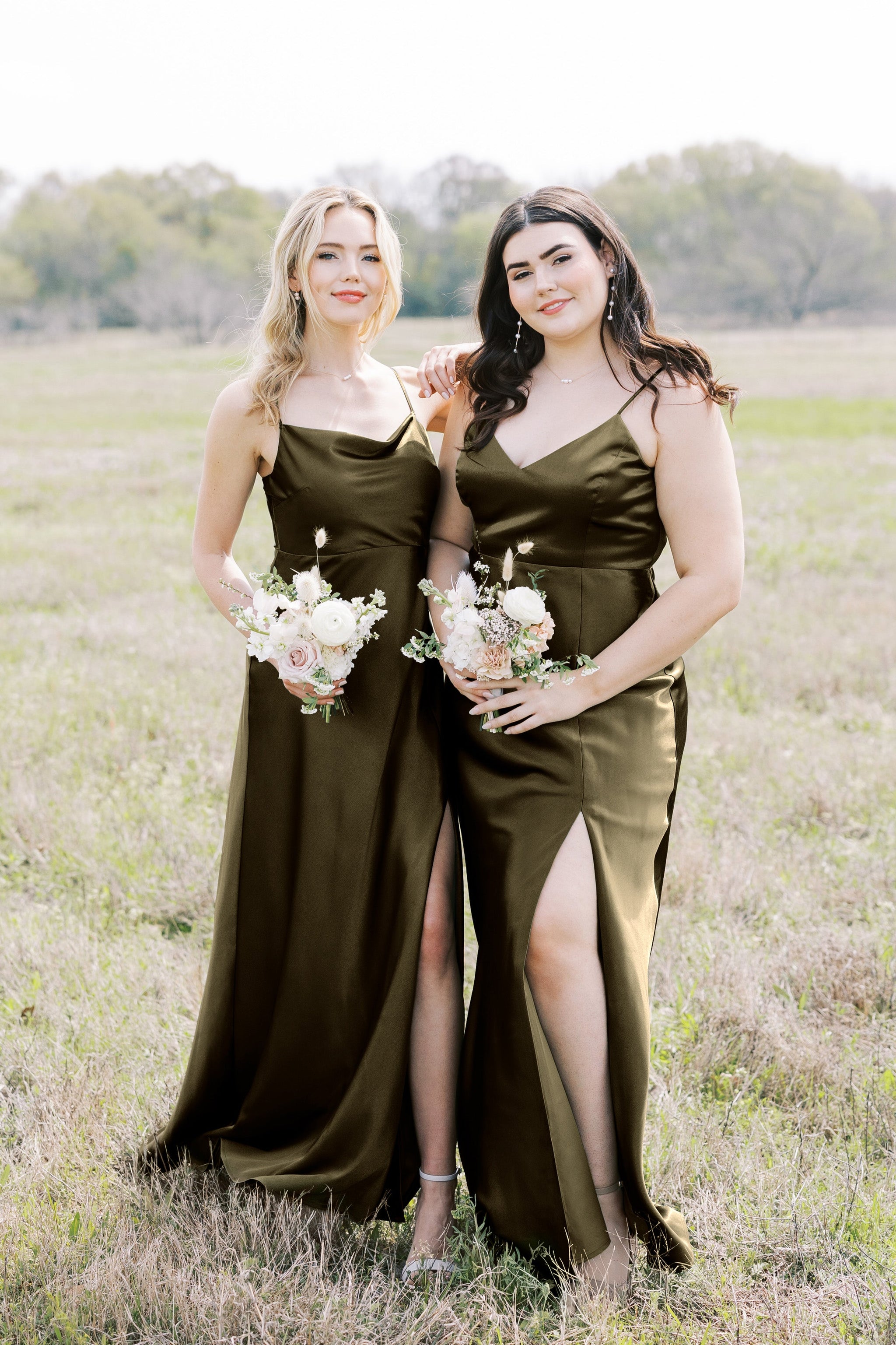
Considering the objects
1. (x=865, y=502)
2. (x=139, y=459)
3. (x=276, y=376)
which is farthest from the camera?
(x=139, y=459)

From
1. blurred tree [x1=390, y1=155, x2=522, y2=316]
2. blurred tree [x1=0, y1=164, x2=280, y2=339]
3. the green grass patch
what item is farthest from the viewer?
blurred tree [x1=0, y1=164, x2=280, y2=339]

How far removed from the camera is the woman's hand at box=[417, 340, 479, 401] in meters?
3.72

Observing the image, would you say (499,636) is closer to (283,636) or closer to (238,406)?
(283,636)

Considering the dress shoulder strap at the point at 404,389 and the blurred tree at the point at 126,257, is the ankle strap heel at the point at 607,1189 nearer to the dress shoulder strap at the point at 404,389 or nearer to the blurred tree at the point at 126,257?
the dress shoulder strap at the point at 404,389

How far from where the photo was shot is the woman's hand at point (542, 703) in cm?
312

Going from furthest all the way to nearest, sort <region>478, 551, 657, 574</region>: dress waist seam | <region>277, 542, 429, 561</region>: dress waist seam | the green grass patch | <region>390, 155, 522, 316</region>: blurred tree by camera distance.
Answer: <region>390, 155, 522, 316</region>: blurred tree, the green grass patch, <region>277, 542, 429, 561</region>: dress waist seam, <region>478, 551, 657, 574</region>: dress waist seam

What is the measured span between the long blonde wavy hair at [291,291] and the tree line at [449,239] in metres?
68.9

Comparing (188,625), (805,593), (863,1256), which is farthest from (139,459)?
(863,1256)

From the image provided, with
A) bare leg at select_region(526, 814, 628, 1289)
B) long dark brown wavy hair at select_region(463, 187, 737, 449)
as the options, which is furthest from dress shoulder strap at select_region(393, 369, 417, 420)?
bare leg at select_region(526, 814, 628, 1289)

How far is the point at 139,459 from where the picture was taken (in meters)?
20.1

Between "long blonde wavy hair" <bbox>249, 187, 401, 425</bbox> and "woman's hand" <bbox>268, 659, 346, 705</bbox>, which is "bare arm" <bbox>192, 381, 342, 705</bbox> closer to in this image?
"long blonde wavy hair" <bbox>249, 187, 401, 425</bbox>

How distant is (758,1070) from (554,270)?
8.87ft

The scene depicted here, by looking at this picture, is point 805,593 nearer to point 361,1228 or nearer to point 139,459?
point 361,1228

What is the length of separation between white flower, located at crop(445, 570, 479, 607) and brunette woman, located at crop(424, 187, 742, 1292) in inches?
9.4
